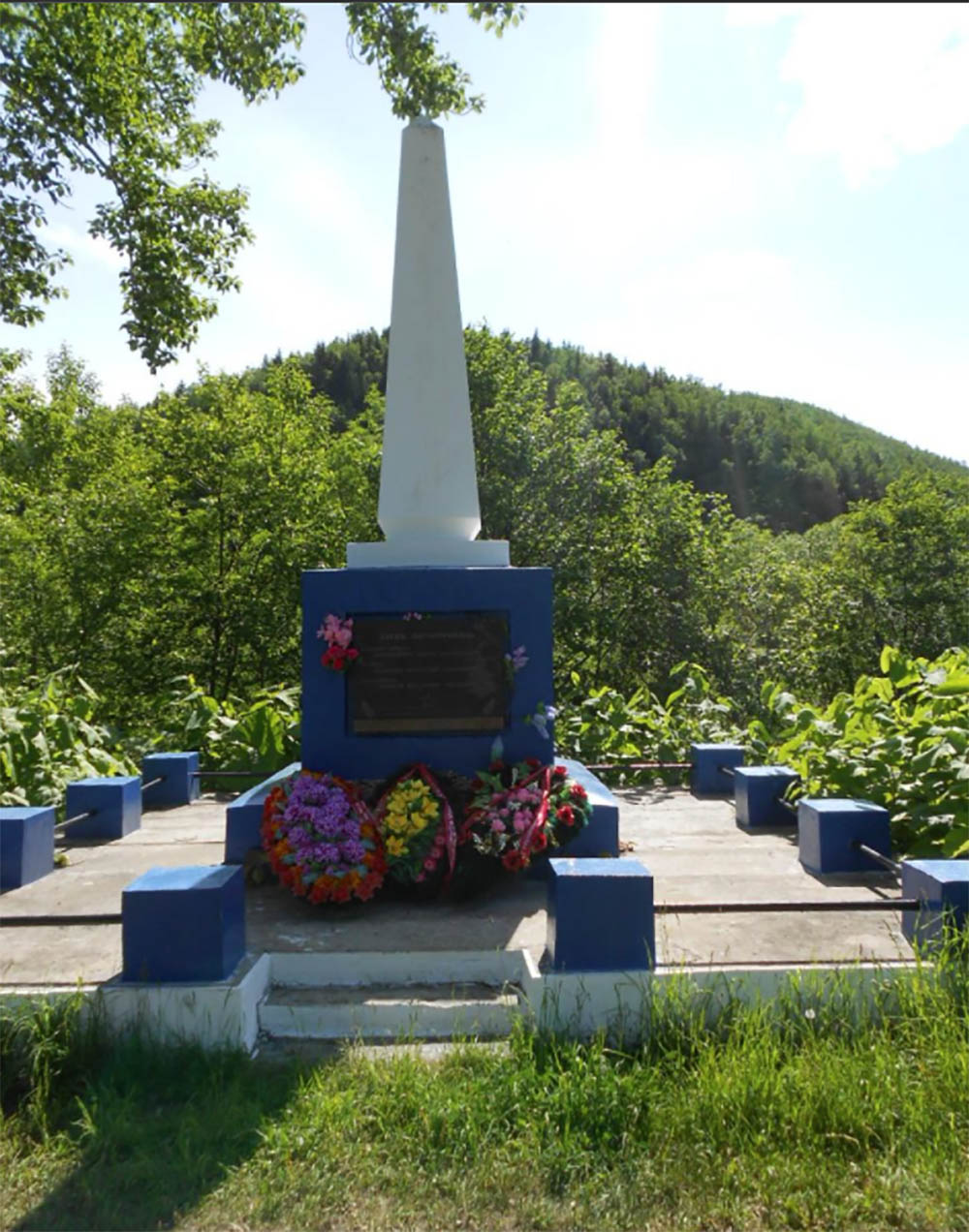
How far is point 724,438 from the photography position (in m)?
59.8

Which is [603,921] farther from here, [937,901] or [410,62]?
[410,62]

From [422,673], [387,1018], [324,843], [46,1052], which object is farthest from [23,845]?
[387,1018]

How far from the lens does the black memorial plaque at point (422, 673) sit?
490 centimetres

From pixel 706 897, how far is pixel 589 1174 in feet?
6.69

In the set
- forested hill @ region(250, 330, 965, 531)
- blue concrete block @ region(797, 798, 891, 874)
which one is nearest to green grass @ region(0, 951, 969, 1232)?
blue concrete block @ region(797, 798, 891, 874)

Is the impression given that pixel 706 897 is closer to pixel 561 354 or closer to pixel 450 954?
pixel 450 954

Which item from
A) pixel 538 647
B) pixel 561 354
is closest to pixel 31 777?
pixel 538 647

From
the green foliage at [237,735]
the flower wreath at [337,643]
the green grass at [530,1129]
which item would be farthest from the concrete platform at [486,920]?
the green foliage at [237,735]

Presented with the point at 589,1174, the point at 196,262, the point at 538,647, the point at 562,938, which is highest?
the point at 196,262

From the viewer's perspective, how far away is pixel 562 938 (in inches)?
138

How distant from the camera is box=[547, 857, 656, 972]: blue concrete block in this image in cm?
350

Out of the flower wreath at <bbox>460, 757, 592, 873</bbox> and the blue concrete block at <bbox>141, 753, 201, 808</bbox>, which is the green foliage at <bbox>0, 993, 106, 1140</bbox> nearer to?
the flower wreath at <bbox>460, 757, 592, 873</bbox>

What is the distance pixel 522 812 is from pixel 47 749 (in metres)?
3.89

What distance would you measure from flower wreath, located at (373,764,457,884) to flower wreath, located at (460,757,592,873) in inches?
4.5
